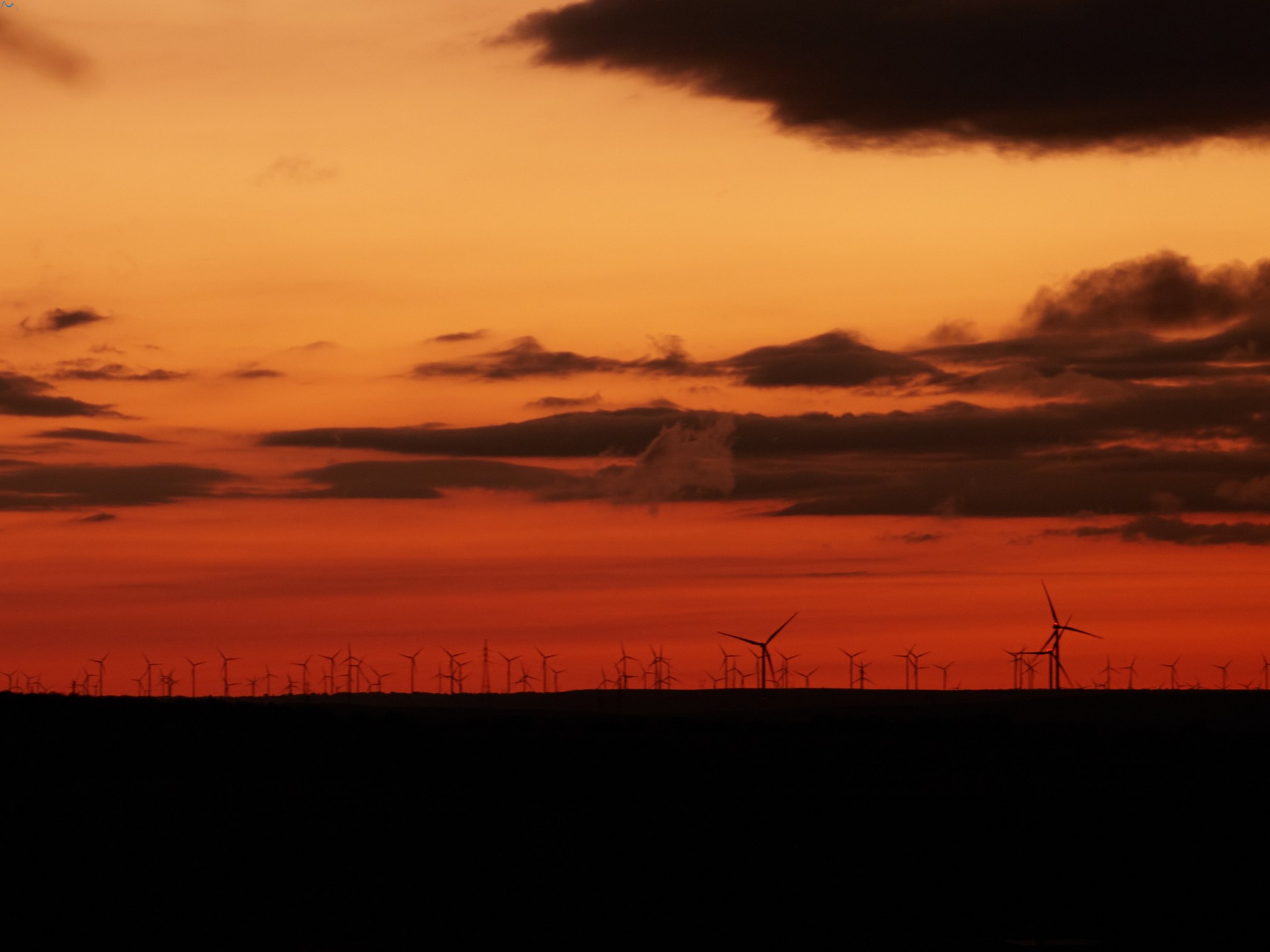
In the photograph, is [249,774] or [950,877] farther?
[249,774]

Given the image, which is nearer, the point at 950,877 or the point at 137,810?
the point at 950,877

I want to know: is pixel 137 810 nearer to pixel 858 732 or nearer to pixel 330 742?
pixel 330 742

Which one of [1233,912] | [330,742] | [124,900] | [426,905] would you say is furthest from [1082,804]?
[330,742]

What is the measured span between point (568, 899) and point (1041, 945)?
59.1 ft

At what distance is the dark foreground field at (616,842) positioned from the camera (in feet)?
203

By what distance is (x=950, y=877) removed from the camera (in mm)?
72750

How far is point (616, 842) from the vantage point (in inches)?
3191

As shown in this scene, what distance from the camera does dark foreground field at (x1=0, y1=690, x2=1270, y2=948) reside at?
203 feet

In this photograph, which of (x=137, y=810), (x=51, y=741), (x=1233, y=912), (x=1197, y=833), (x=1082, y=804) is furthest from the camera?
(x=51, y=741)

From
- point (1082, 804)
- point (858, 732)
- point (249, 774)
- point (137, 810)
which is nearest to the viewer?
point (137, 810)

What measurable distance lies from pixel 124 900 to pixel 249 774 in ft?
188

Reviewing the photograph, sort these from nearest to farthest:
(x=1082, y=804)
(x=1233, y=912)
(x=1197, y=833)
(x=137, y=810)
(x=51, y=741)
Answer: (x=1233, y=912), (x=1197, y=833), (x=137, y=810), (x=1082, y=804), (x=51, y=741)

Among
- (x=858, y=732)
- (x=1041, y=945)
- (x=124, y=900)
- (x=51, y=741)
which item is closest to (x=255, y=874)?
(x=124, y=900)

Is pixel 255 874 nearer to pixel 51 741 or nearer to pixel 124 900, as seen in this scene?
pixel 124 900
